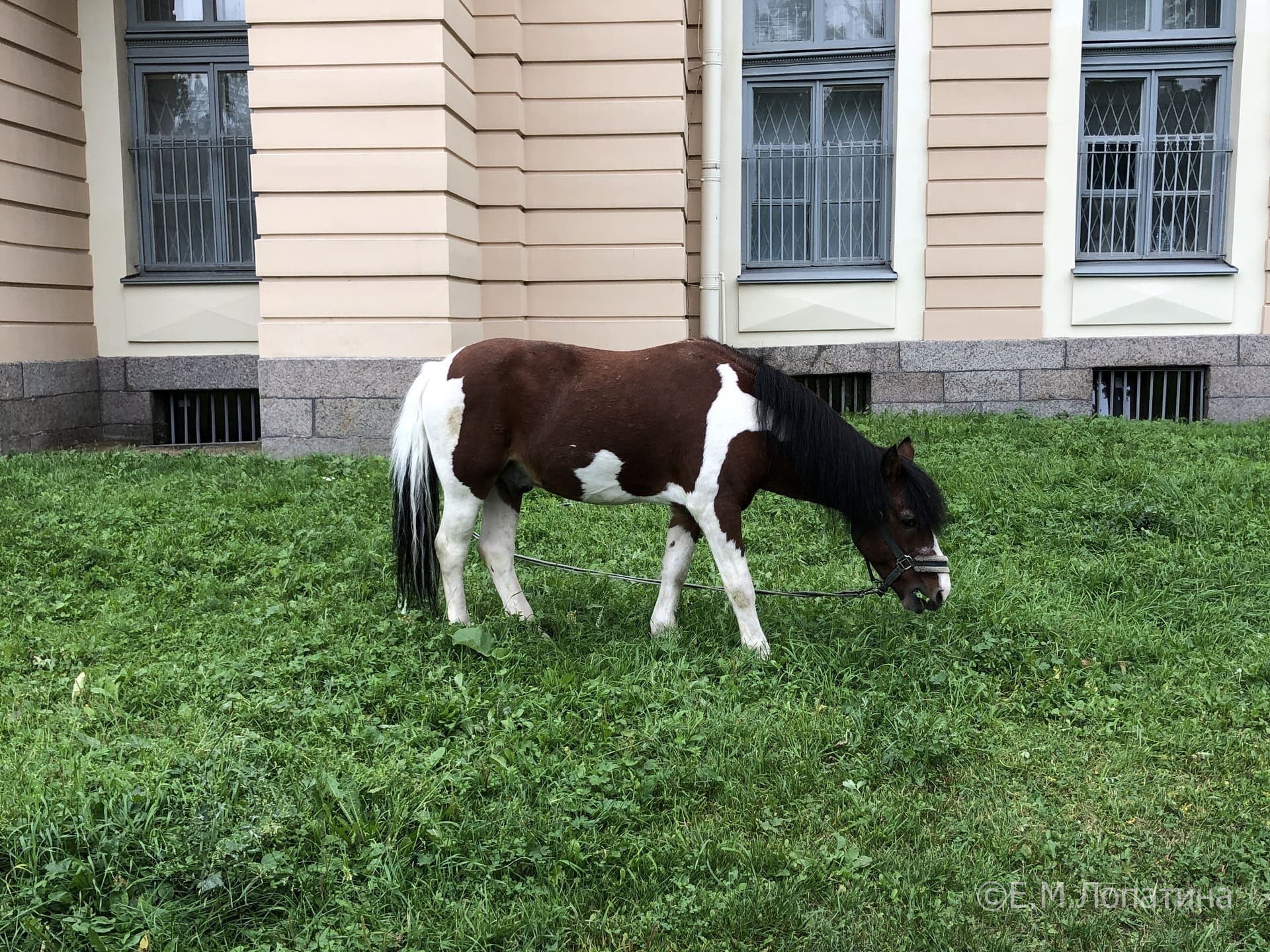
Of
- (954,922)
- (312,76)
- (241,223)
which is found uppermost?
(312,76)

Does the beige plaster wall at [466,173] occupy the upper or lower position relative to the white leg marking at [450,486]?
upper

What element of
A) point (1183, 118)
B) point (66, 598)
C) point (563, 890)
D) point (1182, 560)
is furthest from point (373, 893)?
point (1183, 118)

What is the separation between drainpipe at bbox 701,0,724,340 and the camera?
11.1 m

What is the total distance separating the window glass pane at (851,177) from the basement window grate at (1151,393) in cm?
277

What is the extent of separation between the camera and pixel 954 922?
2.90 meters

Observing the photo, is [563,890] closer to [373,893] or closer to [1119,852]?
[373,893]

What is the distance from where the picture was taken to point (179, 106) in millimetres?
11445

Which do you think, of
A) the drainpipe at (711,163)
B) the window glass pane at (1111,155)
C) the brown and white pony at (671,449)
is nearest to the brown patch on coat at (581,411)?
the brown and white pony at (671,449)

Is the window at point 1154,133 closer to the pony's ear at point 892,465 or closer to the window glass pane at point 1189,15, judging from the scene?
the window glass pane at point 1189,15

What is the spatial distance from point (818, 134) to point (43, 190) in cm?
A: 784

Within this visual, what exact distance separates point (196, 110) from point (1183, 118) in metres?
10.4

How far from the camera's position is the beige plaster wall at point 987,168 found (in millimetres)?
10914

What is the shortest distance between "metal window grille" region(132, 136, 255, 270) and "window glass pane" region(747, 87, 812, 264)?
212 inches

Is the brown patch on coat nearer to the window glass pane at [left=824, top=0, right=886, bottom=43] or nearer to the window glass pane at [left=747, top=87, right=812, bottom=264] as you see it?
the window glass pane at [left=747, top=87, right=812, bottom=264]
